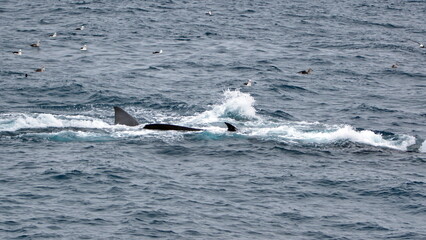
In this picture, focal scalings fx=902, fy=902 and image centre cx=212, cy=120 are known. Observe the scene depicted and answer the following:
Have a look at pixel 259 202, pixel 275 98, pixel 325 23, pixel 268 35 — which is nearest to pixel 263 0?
pixel 325 23

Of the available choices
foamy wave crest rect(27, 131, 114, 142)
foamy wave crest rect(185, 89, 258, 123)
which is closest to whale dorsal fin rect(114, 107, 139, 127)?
foamy wave crest rect(27, 131, 114, 142)

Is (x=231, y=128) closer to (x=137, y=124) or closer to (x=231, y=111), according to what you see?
(x=137, y=124)

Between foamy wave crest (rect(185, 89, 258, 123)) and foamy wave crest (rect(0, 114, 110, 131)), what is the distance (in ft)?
15.6

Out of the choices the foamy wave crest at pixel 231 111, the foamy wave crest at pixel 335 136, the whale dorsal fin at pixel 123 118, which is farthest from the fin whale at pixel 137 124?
the foamy wave crest at pixel 231 111

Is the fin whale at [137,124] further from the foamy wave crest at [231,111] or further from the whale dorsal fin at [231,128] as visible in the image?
the foamy wave crest at [231,111]

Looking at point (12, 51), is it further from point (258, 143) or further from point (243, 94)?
point (258, 143)

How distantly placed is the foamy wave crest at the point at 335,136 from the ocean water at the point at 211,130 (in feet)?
0.32

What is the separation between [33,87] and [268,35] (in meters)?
25.9

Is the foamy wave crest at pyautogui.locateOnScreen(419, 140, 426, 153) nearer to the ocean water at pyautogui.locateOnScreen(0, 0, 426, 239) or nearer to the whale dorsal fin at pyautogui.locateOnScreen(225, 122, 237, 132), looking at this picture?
the ocean water at pyautogui.locateOnScreen(0, 0, 426, 239)

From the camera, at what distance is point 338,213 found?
96.3 ft

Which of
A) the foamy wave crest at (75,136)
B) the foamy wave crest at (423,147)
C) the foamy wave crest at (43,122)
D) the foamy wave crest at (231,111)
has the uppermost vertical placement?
the foamy wave crest at (231,111)

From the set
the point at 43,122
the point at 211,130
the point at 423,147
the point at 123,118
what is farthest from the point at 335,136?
the point at 43,122

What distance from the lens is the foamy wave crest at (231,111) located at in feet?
141

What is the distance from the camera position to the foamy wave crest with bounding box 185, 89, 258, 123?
43.0m
